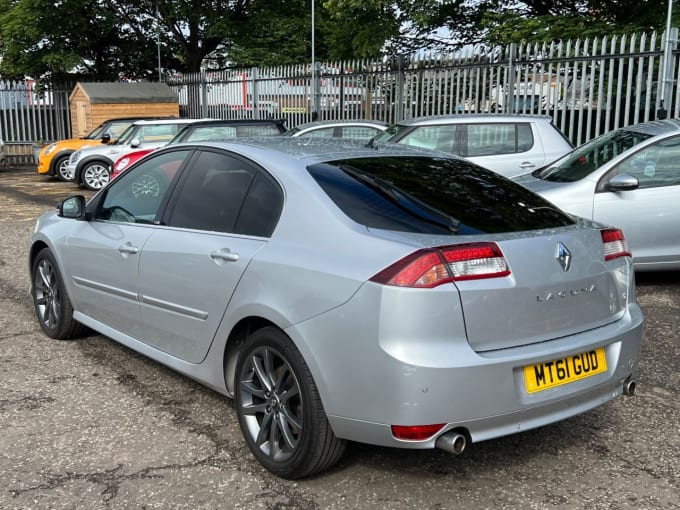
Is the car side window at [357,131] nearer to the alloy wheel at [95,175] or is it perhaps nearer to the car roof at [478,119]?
the car roof at [478,119]

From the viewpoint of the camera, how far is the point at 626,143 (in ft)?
24.4

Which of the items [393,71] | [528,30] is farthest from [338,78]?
[528,30]

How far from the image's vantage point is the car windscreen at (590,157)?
7387mm

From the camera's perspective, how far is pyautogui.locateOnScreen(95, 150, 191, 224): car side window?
14.5 ft

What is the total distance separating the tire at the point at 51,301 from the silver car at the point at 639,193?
170 inches

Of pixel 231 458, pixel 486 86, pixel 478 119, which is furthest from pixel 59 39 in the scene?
pixel 231 458

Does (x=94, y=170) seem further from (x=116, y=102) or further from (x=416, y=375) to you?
(x=416, y=375)

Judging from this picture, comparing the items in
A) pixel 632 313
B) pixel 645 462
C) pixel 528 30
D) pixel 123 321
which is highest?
pixel 528 30

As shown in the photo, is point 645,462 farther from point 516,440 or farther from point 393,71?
point 393,71

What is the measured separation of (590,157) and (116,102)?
1789 cm

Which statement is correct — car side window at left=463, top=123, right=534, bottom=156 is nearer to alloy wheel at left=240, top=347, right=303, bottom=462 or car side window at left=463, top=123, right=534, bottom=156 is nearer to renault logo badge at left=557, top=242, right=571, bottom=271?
renault logo badge at left=557, top=242, right=571, bottom=271

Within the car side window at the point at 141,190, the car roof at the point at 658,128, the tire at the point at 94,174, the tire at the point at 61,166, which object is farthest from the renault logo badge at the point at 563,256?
the tire at the point at 61,166

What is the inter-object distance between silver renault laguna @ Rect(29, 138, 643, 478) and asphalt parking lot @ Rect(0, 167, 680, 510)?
0.24m

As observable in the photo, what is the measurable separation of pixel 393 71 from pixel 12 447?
13.9 metres
